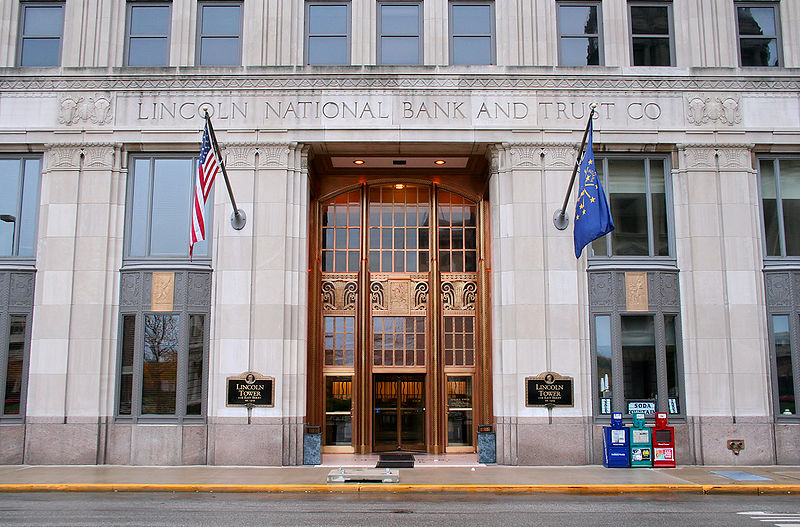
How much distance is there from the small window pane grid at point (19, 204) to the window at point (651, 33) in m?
16.9

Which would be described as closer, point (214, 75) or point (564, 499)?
point (564, 499)

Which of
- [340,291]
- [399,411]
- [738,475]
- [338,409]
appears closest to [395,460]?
[399,411]

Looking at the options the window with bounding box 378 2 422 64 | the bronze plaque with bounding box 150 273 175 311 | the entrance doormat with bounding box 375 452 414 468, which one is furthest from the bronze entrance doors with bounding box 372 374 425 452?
the window with bounding box 378 2 422 64

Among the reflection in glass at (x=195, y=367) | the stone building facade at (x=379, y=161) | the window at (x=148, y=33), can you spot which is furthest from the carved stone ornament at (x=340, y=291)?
the window at (x=148, y=33)

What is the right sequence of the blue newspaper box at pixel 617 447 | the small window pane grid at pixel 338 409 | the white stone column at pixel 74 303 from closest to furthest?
1. the blue newspaper box at pixel 617 447
2. the white stone column at pixel 74 303
3. the small window pane grid at pixel 338 409

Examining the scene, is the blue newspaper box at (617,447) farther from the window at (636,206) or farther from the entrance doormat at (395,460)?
the entrance doormat at (395,460)

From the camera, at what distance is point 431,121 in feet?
62.5

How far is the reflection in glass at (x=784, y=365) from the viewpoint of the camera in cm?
1820

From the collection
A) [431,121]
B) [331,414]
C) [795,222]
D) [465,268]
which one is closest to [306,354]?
[331,414]

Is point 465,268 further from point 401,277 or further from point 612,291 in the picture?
point 612,291

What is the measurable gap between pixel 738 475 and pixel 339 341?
11.0 meters

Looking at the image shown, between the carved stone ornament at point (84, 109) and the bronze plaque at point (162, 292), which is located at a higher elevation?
the carved stone ornament at point (84, 109)

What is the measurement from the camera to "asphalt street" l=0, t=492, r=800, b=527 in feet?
39.1

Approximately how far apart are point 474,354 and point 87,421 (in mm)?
10650
